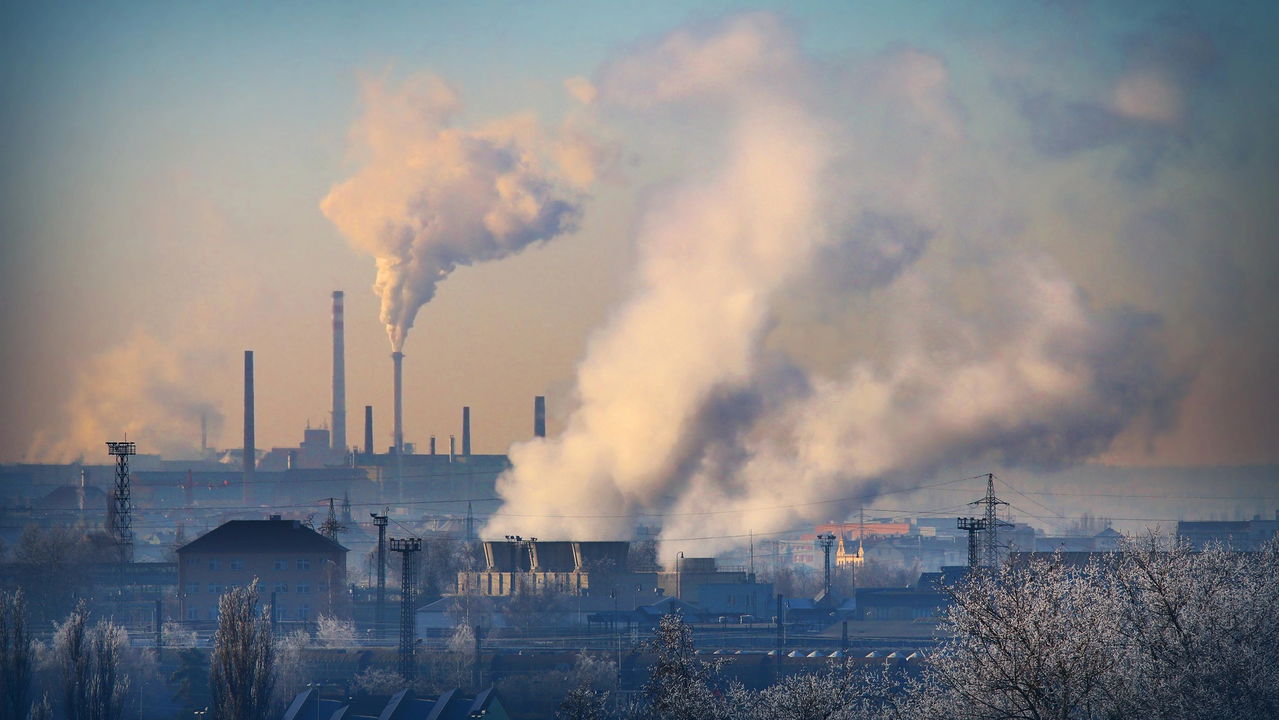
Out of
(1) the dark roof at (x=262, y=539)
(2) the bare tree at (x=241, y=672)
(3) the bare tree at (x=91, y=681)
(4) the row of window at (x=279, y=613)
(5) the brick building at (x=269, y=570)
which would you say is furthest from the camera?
(1) the dark roof at (x=262, y=539)

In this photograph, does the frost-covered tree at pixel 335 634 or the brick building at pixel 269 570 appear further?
the brick building at pixel 269 570

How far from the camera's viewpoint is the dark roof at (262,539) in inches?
2788

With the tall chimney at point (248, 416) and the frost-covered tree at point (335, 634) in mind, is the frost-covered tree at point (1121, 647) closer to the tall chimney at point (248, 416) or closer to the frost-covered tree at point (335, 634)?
the frost-covered tree at point (335, 634)

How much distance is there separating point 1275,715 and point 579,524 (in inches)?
2531

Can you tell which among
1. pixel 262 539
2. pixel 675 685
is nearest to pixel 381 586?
pixel 262 539

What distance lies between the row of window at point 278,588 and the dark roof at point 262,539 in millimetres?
1415

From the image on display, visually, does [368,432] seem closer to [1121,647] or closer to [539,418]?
[539,418]

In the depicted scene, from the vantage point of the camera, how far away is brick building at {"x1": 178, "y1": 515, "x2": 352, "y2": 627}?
230 feet

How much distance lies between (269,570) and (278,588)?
2.76 ft

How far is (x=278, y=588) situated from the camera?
70875mm

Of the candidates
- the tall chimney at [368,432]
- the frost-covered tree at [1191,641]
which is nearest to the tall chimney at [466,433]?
the tall chimney at [368,432]

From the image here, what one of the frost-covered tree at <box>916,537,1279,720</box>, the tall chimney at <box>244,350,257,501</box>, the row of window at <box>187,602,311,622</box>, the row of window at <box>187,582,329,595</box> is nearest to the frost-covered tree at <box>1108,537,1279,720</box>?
the frost-covered tree at <box>916,537,1279,720</box>

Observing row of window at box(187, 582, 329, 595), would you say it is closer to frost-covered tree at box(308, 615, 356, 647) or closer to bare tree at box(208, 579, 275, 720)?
frost-covered tree at box(308, 615, 356, 647)

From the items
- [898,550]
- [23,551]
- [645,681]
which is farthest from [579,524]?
[898,550]
